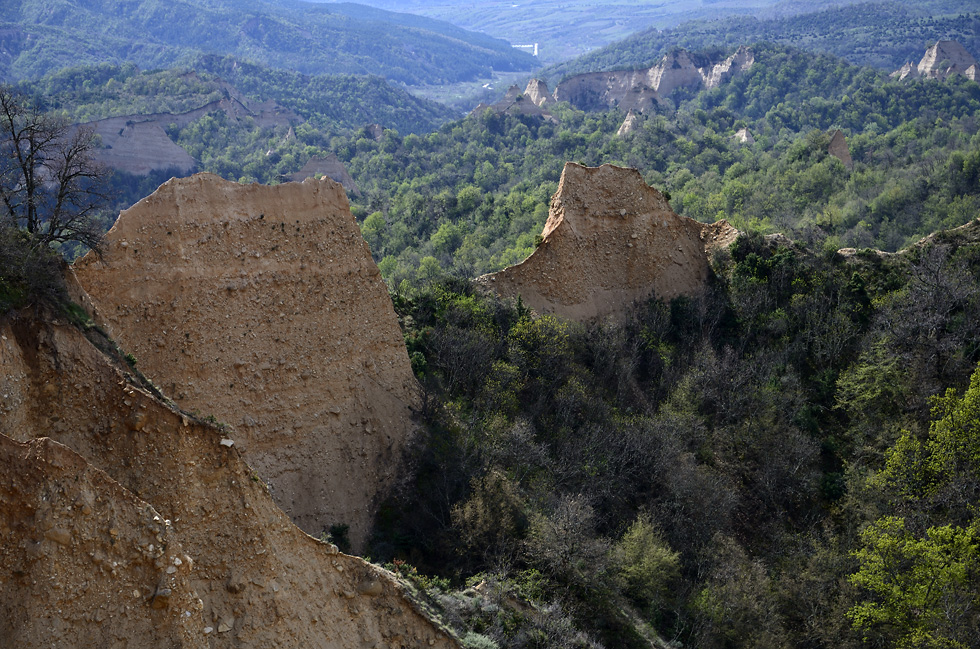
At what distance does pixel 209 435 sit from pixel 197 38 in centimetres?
16001

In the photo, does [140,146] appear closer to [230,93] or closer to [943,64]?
[230,93]

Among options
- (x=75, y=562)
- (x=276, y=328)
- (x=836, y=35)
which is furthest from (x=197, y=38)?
(x=75, y=562)

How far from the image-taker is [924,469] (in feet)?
77.9

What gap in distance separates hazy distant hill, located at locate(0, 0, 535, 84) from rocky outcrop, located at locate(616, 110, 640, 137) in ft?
239

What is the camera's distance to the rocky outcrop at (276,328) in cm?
1803

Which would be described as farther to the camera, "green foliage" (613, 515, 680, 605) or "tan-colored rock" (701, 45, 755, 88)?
"tan-colored rock" (701, 45, 755, 88)

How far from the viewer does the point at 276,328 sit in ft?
65.7

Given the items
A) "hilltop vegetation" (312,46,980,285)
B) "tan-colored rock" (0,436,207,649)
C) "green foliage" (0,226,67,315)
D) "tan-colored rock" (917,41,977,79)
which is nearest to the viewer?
"tan-colored rock" (0,436,207,649)

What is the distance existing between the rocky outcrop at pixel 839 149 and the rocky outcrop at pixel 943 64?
183ft

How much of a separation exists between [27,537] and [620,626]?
530 inches

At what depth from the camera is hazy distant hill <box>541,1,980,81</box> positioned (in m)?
137

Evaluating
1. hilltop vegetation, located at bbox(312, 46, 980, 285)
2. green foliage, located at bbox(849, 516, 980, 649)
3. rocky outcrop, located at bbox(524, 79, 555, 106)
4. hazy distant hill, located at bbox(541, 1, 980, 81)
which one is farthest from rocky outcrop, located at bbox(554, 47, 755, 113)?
green foliage, located at bbox(849, 516, 980, 649)

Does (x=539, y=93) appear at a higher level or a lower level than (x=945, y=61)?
lower

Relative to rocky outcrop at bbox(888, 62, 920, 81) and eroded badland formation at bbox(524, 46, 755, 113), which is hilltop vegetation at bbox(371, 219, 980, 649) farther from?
rocky outcrop at bbox(888, 62, 920, 81)
